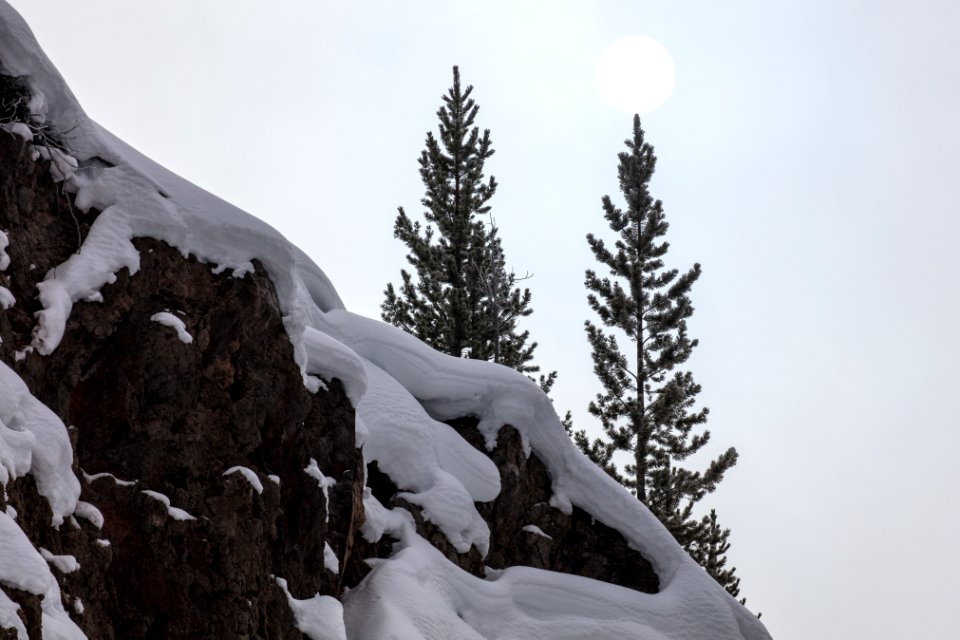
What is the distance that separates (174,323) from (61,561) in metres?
2.37

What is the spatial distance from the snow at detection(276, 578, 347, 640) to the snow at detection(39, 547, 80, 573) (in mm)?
2419

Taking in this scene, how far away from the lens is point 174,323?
810cm

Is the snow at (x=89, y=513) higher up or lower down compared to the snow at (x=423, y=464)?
lower down

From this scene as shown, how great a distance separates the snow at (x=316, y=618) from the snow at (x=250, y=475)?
2.79ft

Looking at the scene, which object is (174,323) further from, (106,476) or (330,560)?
(330,560)

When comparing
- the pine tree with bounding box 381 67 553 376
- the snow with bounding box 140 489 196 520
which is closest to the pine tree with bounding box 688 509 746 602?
the pine tree with bounding box 381 67 553 376

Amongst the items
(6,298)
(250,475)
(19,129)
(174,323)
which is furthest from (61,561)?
(19,129)

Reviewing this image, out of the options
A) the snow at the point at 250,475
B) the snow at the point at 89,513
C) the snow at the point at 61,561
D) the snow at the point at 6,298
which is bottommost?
the snow at the point at 61,561

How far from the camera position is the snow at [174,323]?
802 centimetres

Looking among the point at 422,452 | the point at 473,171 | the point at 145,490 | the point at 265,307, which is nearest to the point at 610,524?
the point at 422,452

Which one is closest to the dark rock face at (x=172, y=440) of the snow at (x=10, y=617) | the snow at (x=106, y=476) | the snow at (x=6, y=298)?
the snow at (x=106, y=476)

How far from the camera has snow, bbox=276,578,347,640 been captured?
8.55 metres

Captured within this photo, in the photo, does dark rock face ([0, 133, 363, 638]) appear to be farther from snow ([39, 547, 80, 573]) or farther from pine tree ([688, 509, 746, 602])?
pine tree ([688, 509, 746, 602])

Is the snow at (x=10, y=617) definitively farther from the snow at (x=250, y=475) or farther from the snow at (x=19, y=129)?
the snow at (x=19, y=129)
